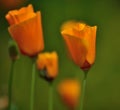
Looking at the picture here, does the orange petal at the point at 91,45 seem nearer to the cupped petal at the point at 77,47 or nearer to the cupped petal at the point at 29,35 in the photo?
the cupped petal at the point at 77,47

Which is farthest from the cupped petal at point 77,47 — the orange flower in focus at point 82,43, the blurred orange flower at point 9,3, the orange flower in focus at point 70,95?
the blurred orange flower at point 9,3

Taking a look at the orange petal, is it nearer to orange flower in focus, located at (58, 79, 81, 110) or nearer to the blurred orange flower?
orange flower in focus, located at (58, 79, 81, 110)

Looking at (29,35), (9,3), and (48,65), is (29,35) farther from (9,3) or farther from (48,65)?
(9,3)

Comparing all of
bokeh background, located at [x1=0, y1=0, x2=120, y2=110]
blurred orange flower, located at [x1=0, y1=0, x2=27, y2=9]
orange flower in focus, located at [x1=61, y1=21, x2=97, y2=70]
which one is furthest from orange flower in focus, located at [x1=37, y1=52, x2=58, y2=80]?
blurred orange flower, located at [x1=0, y1=0, x2=27, y2=9]

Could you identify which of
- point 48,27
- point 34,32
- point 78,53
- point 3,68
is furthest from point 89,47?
point 48,27

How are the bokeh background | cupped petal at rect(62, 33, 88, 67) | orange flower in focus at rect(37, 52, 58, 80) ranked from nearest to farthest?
cupped petal at rect(62, 33, 88, 67), orange flower in focus at rect(37, 52, 58, 80), the bokeh background

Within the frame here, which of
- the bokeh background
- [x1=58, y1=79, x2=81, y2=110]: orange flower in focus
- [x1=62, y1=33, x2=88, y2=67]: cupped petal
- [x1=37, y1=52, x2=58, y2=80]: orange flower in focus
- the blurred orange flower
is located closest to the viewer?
[x1=62, y1=33, x2=88, y2=67]: cupped petal
